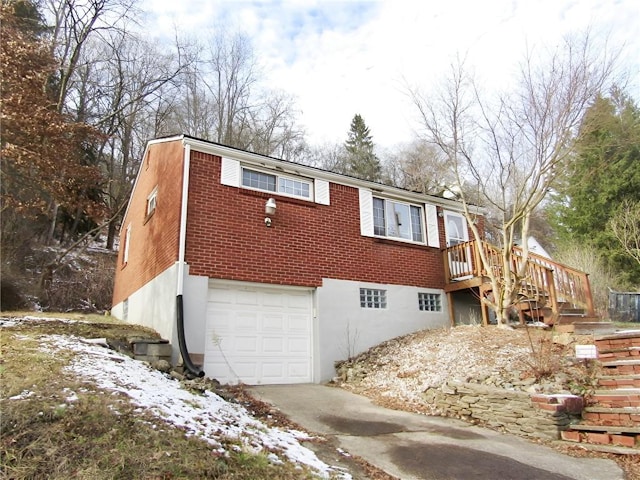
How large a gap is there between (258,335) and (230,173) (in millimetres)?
3727

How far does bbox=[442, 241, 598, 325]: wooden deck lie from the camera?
9.86 metres

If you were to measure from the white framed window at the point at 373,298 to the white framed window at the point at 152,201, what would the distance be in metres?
5.95

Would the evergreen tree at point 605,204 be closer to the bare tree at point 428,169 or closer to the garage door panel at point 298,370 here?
the bare tree at point 428,169

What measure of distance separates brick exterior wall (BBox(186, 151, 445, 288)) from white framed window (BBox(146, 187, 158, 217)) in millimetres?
2565

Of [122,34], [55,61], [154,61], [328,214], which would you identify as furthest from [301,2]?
[154,61]

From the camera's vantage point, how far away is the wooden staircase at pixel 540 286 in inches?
389

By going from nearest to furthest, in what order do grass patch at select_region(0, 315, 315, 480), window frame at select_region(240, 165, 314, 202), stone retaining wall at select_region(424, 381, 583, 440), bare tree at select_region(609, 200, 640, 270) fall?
grass patch at select_region(0, 315, 315, 480)
stone retaining wall at select_region(424, 381, 583, 440)
window frame at select_region(240, 165, 314, 202)
bare tree at select_region(609, 200, 640, 270)

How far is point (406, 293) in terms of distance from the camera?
1144 cm

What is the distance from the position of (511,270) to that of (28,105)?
11.8 metres

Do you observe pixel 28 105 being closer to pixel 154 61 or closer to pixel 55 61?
pixel 55 61

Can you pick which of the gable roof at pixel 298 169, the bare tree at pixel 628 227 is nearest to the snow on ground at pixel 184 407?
the gable roof at pixel 298 169

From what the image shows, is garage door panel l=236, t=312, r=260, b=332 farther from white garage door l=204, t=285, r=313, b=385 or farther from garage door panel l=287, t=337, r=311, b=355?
garage door panel l=287, t=337, r=311, b=355

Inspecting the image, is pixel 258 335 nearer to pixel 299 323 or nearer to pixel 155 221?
pixel 299 323

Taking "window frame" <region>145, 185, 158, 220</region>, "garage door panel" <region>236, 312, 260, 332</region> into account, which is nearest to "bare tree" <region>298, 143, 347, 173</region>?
"window frame" <region>145, 185, 158, 220</region>
